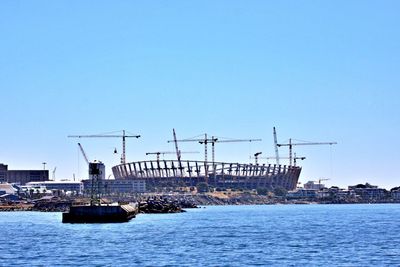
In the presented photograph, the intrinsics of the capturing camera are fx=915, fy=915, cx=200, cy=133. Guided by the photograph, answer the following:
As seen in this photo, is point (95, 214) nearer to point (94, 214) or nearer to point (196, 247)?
point (94, 214)

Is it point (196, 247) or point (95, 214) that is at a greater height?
point (95, 214)

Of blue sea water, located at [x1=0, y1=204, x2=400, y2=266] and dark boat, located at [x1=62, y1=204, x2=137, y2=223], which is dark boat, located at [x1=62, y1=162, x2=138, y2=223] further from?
blue sea water, located at [x1=0, y1=204, x2=400, y2=266]

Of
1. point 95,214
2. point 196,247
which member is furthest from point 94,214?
point 196,247

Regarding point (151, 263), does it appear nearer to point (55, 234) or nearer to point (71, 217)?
point (55, 234)

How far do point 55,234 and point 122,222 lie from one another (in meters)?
29.9

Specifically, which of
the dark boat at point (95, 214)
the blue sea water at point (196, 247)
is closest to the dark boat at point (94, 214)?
the dark boat at point (95, 214)

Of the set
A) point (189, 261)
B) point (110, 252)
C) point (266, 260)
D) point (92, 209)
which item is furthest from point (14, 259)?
point (92, 209)

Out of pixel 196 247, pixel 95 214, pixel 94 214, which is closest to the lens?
pixel 196 247

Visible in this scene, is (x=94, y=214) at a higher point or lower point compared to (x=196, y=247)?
higher

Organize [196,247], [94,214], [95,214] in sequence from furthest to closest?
[95,214] → [94,214] → [196,247]

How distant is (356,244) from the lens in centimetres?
9181

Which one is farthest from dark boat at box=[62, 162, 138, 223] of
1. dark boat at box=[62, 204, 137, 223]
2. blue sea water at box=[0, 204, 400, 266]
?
blue sea water at box=[0, 204, 400, 266]

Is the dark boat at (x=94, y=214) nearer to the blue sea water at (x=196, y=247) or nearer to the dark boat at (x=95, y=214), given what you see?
the dark boat at (x=95, y=214)

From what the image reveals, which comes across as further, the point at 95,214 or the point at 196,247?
the point at 95,214
